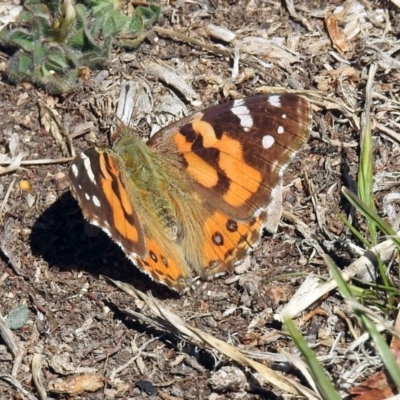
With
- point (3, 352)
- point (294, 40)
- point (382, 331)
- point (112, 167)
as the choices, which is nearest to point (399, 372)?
point (382, 331)

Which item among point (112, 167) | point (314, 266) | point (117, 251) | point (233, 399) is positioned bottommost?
point (233, 399)

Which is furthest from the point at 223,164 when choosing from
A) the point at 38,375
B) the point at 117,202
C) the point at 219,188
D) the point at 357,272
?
the point at 38,375

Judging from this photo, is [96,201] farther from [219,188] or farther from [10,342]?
[10,342]

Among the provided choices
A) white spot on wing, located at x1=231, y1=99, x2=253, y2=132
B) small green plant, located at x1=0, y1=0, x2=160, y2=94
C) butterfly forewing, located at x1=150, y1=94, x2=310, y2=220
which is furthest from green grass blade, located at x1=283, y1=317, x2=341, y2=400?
small green plant, located at x1=0, y1=0, x2=160, y2=94

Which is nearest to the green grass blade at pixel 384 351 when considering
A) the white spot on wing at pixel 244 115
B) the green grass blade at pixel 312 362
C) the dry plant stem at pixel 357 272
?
the green grass blade at pixel 312 362

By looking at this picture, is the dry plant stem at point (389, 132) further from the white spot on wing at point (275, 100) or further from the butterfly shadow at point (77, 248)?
the butterfly shadow at point (77, 248)

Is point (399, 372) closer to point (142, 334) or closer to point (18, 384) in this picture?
point (142, 334)
